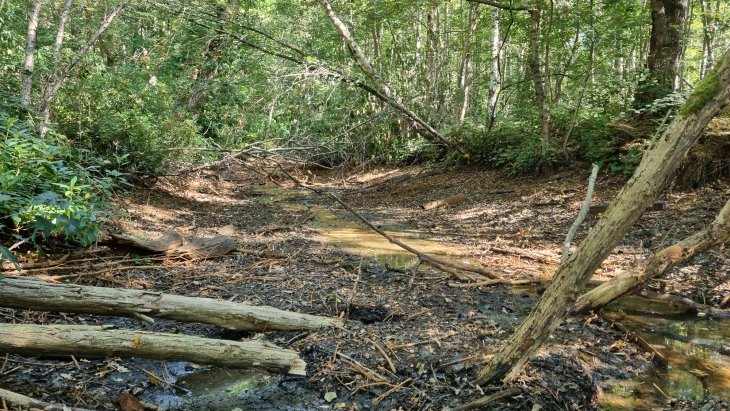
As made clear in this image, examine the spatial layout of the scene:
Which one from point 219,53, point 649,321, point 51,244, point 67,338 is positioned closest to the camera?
point 67,338

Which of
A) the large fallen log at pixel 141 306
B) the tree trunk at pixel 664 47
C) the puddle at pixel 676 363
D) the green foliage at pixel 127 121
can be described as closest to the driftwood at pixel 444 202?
the tree trunk at pixel 664 47

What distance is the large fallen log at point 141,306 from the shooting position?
3.53m

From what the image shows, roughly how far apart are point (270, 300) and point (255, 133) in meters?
13.2

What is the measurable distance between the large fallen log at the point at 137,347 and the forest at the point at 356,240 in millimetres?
14

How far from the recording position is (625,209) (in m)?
2.47

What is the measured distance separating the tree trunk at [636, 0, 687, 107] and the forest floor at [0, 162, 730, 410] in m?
1.74

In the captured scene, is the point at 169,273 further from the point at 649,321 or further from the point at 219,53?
the point at 219,53

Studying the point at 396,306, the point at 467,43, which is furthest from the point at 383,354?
the point at 467,43

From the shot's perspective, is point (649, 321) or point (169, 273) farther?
point (169, 273)

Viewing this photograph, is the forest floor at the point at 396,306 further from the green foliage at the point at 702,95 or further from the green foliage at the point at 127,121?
the green foliage at the point at 702,95

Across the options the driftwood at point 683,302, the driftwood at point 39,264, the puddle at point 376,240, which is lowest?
the puddle at point 376,240

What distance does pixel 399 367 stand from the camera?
11.0ft

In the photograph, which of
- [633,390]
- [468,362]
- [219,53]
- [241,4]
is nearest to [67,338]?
[468,362]

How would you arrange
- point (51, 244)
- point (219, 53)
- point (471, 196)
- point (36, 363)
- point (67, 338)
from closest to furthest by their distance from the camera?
point (67, 338) → point (36, 363) → point (51, 244) → point (471, 196) → point (219, 53)
